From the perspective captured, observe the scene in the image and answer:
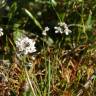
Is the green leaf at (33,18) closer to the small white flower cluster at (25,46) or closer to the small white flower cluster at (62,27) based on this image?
the small white flower cluster at (62,27)

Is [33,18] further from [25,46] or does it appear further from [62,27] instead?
[25,46]

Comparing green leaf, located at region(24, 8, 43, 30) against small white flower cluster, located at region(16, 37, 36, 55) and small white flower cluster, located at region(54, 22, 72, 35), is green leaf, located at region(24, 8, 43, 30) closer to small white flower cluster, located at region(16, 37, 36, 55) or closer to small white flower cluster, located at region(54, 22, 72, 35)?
small white flower cluster, located at region(54, 22, 72, 35)

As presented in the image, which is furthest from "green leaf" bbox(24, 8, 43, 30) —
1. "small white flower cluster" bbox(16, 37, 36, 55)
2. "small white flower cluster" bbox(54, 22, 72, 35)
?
"small white flower cluster" bbox(16, 37, 36, 55)

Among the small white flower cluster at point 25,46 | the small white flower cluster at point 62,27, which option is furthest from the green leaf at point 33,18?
the small white flower cluster at point 25,46

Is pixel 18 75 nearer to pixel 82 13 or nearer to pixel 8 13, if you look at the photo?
Result: pixel 8 13

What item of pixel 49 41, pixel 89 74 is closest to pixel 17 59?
pixel 49 41

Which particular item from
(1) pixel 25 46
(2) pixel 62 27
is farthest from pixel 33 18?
(1) pixel 25 46

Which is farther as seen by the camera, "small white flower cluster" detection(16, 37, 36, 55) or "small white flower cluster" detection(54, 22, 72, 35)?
"small white flower cluster" detection(54, 22, 72, 35)

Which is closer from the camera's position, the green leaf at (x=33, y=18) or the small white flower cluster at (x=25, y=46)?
the small white flower cluster at (x=25, y=46)

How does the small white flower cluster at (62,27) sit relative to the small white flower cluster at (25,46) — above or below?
above

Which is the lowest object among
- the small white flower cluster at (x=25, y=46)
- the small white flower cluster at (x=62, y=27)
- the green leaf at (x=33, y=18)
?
the small white flower cluster at (x=25, y=46)

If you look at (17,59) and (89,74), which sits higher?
(17,59)
